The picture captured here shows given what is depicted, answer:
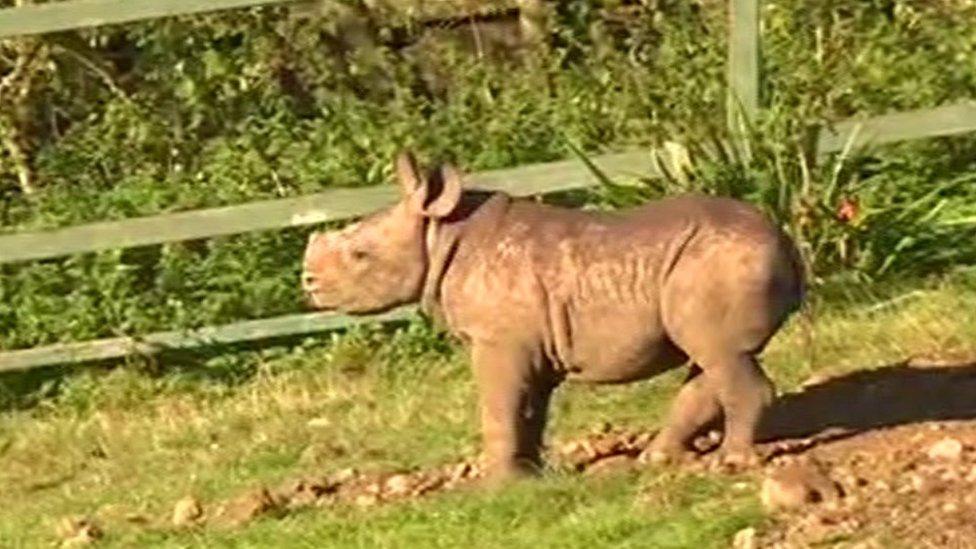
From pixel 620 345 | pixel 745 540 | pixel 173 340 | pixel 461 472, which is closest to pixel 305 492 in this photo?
pixel 461 472

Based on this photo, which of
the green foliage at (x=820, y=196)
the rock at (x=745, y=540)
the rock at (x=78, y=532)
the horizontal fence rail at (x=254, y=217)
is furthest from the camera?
the green foliage at (x=820, y=196)

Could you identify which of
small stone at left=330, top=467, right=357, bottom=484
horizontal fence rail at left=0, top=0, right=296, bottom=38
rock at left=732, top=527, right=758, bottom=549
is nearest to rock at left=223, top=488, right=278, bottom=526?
small stone at left=330, top=467, right=357, bottom=484

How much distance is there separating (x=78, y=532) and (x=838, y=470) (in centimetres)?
208

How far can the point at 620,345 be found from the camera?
25.3 ft

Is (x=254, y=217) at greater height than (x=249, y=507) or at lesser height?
greater

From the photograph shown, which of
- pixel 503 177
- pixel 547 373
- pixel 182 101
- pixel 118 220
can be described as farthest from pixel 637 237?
pixel 182 101

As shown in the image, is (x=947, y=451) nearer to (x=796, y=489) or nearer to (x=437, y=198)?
(x=796, y=489)

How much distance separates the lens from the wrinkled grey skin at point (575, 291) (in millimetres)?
7562

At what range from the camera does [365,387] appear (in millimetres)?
10211

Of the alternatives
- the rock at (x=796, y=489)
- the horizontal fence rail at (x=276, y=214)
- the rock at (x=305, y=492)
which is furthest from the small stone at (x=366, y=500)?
the horizontal fence rail at (x=276, y=214)

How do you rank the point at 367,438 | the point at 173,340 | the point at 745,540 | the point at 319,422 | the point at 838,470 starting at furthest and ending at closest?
the point at 173,340, the point at 319,422, the point at 367,438, the point at 838,470, the point at 745,540

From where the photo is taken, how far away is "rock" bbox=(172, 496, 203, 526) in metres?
8.19

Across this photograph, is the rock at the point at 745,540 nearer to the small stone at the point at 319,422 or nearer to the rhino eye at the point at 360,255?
the rhino eye at the point at 360,255

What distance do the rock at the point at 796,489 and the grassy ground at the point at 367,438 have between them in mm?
52
